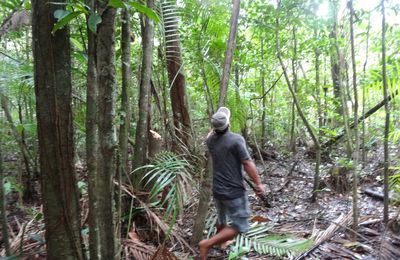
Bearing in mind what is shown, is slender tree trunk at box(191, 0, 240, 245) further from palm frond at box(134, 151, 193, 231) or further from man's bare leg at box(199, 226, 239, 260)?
man's bare leg at box(199, 226, 239, 260)

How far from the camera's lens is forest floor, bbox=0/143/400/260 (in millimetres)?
3238

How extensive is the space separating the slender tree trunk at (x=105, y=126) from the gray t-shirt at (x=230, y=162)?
141cm

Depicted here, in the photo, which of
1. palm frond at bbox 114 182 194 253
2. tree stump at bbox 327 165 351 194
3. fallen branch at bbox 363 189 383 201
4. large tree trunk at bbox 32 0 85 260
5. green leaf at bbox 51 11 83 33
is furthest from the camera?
tree stump at bbox 327 165 351 194

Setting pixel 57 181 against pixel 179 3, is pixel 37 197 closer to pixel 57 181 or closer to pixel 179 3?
pixel 179 3

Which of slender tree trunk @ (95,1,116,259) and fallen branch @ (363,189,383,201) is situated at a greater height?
slender tree trunk @ (95,1,116,259)

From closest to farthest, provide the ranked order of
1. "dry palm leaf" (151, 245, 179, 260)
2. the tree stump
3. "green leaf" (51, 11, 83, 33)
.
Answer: "green leaf" (51, 11, 83, 33)
"dry palm leaf" (151, 245, 179, 260)
the tree stump

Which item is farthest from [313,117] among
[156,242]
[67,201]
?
[67,201]

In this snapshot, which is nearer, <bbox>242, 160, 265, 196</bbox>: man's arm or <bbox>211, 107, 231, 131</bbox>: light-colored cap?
<bbox>242, 160, 265, 196</bbox>: man's arm

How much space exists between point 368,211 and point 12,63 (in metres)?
4.60

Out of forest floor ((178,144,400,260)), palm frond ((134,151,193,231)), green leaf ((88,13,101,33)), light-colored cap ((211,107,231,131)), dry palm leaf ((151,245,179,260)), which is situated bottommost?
forest floor ((178,144,400,260))

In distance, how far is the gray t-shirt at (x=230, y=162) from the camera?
342cm

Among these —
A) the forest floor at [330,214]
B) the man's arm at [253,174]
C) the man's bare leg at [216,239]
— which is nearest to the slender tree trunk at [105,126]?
the man's bare leg at [216,239]

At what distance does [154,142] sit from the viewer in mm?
4250

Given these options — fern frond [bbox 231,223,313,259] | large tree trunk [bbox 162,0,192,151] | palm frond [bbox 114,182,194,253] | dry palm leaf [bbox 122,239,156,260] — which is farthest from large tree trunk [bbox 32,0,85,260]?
large tree trunk [bbox 162,0,192,151]
